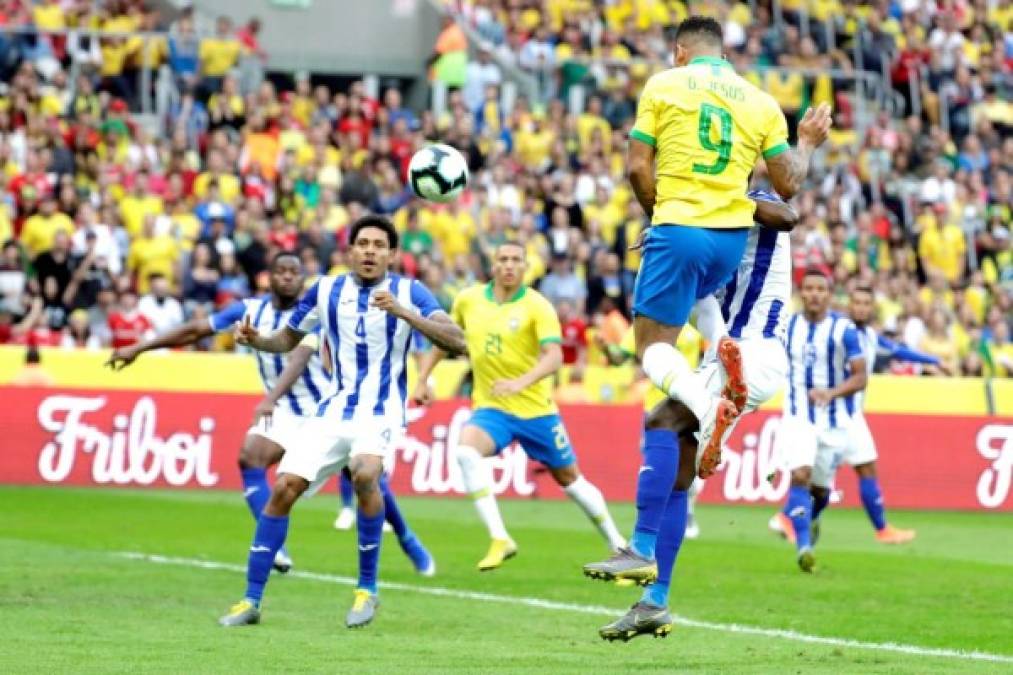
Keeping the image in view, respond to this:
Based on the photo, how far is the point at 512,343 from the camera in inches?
641

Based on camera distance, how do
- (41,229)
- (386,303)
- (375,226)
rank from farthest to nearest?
(41,229) < (375,226) < (386,303)

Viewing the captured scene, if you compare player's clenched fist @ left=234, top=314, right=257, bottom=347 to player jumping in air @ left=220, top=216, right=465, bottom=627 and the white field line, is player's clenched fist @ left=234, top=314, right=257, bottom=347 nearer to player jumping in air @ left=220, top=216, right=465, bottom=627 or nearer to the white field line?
player jumping in air @ left=220, top=216, right=465, bottom=627

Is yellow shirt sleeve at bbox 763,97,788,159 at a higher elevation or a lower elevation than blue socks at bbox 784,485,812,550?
higher

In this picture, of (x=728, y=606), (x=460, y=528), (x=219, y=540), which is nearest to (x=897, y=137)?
(x=460, y=528)

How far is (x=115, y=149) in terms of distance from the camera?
26.8 metres

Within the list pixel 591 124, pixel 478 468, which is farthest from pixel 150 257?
pixel 478 468

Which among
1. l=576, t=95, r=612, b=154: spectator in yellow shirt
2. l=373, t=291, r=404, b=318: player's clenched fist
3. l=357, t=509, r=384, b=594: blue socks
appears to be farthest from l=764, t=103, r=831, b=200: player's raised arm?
l=576, t=95, r=612, b=154: spectator in yellow shirt

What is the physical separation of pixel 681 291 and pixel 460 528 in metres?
10.5

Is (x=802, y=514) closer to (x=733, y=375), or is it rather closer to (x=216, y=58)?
(x=733, y=375)

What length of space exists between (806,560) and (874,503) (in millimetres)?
2833

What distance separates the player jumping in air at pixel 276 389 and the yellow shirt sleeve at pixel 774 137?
552cm

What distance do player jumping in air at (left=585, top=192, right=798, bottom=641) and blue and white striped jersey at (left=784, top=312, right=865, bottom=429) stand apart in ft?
23.5

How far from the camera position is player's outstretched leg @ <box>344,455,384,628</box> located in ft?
40.4

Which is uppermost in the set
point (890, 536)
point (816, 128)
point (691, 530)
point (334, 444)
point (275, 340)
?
point (816, 128)
